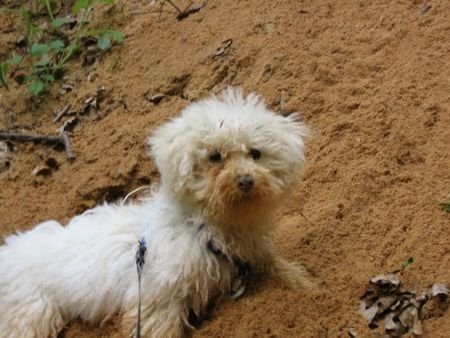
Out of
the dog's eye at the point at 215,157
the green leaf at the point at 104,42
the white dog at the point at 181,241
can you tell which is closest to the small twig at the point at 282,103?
the white dog at the point at 181,241

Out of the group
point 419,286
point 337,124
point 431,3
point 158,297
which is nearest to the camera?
point 419,286

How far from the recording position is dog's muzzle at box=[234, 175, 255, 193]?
12.0ft

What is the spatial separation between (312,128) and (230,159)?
6.09ft

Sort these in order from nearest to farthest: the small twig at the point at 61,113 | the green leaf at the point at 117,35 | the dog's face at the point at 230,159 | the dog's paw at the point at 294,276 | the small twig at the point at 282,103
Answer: the dog's face at the point at 230,159
the dog's paw at the point at 294,276
the small twig at the point at 282,103
the small twig at the point at 61,113
the green leaf at the point at 117,35

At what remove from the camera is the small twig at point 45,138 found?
641 centimetres

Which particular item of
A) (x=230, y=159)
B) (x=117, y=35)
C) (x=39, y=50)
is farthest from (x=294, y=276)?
(x=39, y=50)

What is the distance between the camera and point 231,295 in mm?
4141

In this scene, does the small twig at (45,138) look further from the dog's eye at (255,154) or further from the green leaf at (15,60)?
the dog's eye at (255,154)

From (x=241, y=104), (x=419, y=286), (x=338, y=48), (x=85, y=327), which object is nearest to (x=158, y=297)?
(x=85, y=327)

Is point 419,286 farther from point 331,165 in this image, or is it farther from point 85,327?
point 85,327

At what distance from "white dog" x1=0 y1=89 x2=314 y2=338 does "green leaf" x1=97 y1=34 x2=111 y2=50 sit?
123 inches

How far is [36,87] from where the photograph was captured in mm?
7098

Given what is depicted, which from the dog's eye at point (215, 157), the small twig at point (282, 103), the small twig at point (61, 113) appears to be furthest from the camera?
the small twig at point (61, 113)

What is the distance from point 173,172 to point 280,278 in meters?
0.99
